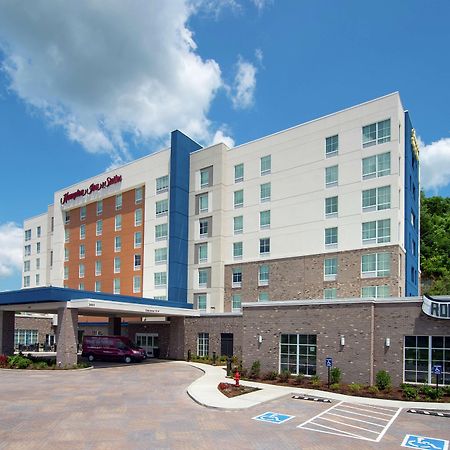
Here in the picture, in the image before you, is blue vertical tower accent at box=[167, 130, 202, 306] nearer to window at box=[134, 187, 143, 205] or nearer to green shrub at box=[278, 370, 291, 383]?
window at box=[134, 187, 143, 205]

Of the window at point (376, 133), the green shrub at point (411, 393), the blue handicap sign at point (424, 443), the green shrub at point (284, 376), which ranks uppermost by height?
the window at point (376, 133)

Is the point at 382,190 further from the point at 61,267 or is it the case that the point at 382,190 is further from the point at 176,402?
the point at 61,267

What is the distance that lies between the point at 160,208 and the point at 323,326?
28.2m

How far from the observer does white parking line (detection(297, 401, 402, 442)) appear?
1545 centimetres

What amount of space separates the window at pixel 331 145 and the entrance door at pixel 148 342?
23.4 meters

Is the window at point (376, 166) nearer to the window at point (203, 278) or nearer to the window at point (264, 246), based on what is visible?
the window at point (264, 246)

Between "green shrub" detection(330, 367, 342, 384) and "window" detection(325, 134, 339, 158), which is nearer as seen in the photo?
"green shrub" detection(330, 367, 342, 384)

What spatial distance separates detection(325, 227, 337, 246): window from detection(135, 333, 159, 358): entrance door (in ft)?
61.5

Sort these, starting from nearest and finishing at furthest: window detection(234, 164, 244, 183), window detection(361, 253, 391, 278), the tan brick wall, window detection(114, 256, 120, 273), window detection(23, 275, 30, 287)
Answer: window detection(361, 253, 391, 278)
the tan brick wall
window detection(234, 164, 244, 183)
window detection(114, 256, 120, 273)
window detection(23, 275, 30, 287)

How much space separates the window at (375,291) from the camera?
35594 millimetres

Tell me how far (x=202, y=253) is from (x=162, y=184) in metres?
8.66

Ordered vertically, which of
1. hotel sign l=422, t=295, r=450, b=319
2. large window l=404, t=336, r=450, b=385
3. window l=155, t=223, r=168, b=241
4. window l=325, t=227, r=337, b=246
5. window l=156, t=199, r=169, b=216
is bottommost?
large window l=404, t=336, r=450, b=385

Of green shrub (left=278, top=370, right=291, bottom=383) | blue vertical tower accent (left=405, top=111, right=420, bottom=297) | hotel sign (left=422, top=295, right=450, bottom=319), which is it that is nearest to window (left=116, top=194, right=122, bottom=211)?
blue vertical tower accent (left=405, top=111, right=420, bottom=297)

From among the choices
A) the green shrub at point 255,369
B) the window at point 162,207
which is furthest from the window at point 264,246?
the green shrub at point 255,369
